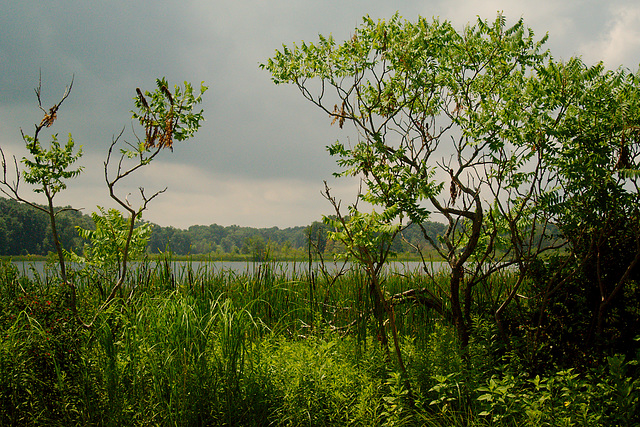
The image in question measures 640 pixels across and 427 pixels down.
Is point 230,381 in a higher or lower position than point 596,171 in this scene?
lower

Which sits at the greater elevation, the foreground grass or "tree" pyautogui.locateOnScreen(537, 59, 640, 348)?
"tree" pyautogui.locateOnScreen(537, 59, 640, 348)

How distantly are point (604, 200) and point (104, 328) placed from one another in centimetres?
384

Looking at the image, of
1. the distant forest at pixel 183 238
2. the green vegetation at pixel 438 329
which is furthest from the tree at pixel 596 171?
the distant forest at pixel 183 238

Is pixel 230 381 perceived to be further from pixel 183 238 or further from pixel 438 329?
pixel 183 238

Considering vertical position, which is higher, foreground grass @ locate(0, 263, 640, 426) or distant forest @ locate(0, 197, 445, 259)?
distant forest @ locate(0, 197, 445, 259)

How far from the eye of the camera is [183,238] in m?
40.0

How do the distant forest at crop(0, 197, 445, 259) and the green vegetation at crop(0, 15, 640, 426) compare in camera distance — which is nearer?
the green vegetation at crop(0, 15, 640, 426)

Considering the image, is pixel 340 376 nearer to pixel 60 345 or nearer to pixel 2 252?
pixel 60 345

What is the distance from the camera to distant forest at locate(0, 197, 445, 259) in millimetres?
6047

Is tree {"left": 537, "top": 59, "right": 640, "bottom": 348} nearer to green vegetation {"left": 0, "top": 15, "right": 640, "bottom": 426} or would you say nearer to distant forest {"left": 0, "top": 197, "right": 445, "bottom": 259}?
green vegetation {"left": 0, "top": 15, "right": 640, "bottom": 426}

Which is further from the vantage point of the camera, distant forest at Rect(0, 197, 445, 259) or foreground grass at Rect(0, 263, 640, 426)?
Answer: distant forest at Rect(0, 197, 445, 259)

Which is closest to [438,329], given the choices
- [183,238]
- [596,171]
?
[596,171]

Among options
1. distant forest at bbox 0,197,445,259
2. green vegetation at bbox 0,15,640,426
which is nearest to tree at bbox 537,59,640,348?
green vegetation at bbox 0,15,640,426

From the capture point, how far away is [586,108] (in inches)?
123
